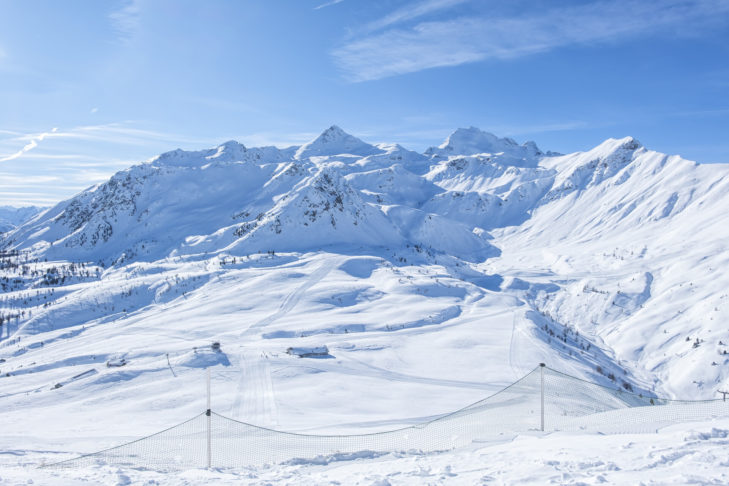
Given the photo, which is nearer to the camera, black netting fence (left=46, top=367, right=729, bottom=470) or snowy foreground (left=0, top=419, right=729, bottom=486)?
snowy foreground (left=0, top=419, right=729, bottom=486)

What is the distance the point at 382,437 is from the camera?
1808 centimetres

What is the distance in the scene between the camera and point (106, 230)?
16212 centimetres

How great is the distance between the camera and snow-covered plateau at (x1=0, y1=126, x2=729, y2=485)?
42.0 feet

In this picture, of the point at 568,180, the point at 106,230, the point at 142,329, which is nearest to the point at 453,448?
the point at 142,329

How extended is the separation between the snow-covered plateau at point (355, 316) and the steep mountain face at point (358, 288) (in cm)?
50

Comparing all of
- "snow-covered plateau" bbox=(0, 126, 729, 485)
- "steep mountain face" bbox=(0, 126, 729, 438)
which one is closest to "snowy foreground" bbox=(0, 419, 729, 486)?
"snow-covered plateau" bbox=(0, 126, 729, 485)

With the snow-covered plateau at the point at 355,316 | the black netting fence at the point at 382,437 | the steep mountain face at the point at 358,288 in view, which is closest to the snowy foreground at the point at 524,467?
the snow-covered plateau at the point at 355,316

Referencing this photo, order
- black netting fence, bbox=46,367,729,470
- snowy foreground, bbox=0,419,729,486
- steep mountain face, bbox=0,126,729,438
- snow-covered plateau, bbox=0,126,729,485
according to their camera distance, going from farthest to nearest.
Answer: steep mountain face, bbox=0,126,729,438
black netting fence, bbox=46,367,729,470
snow-covered plateau, bbox=0,126,729,485
snowy foreground, bbox=0,419,729,486

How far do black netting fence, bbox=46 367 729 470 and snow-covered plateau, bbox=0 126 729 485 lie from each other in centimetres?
131

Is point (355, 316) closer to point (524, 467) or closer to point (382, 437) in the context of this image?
point (382, 437)

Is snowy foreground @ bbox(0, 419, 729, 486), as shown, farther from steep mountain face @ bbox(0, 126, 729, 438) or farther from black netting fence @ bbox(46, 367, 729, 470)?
steep mountain face @ bbox(0, 126, 729, 438)

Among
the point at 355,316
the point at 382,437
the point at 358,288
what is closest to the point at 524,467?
the point at 382,437

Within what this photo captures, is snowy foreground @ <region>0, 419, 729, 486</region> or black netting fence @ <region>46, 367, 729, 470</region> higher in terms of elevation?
snowy foreground @ <region>0, 419, 729, 486</region>

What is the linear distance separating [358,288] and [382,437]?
213 ft
